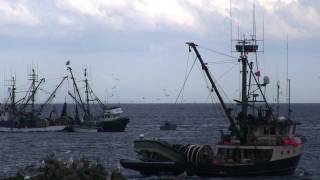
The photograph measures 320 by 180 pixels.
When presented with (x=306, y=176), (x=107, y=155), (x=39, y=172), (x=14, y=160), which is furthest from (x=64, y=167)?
(x=107, y=155)

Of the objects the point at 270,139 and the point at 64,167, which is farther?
the point at 270,139

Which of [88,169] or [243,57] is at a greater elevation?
[243,57]

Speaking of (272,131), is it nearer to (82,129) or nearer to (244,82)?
(244,82)

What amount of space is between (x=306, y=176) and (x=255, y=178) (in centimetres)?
613

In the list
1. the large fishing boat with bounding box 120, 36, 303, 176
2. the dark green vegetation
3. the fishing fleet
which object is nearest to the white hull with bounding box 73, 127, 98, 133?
the fishing fleet

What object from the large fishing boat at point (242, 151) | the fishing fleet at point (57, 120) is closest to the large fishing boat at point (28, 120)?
the fishing fleet at point (57, 120)

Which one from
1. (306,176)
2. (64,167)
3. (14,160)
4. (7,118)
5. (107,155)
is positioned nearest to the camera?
(64,167)

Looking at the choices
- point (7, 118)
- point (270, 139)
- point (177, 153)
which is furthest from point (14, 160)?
point (7, 118)

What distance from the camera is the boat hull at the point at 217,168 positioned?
2329 inches

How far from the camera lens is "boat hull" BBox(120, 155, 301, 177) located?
59.2 m

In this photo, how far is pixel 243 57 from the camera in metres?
61.5

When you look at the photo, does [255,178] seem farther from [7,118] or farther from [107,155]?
[7,118]

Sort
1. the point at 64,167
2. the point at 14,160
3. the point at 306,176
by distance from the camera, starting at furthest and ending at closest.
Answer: the point at 14,160 → the point at 306,176 → the point at 64,167

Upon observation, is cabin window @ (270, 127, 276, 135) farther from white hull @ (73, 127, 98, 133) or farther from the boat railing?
white hull @ (73, 127, 98, 133)
